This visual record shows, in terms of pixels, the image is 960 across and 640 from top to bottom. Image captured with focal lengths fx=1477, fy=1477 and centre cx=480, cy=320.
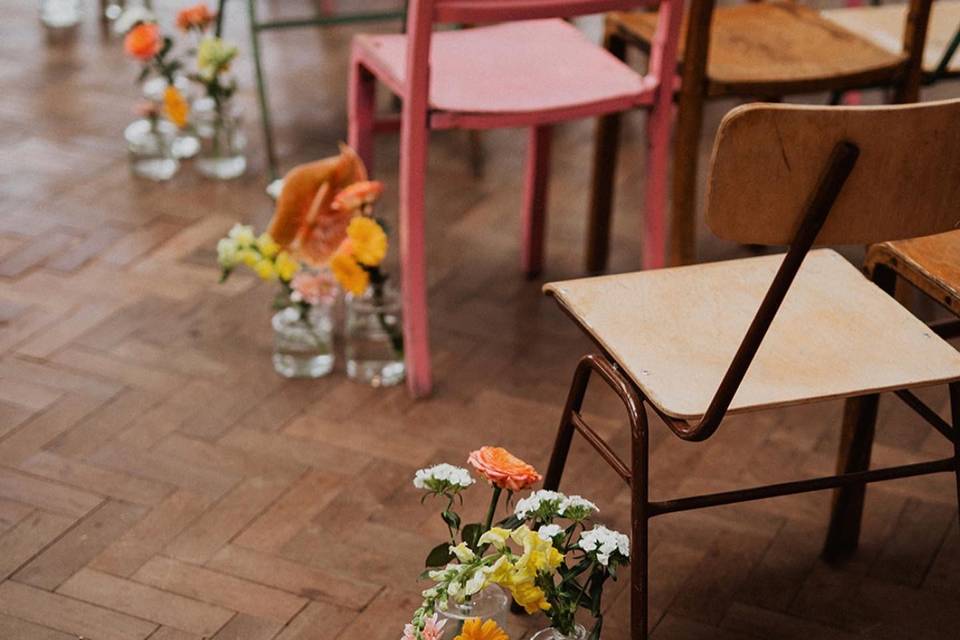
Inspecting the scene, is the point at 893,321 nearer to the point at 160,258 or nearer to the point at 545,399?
the point at 545,399

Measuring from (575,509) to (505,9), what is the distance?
0.99 meters

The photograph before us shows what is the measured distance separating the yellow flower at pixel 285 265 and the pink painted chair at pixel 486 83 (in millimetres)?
214

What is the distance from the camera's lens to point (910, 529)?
2.53m

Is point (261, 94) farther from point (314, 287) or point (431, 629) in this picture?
point (431, 629)

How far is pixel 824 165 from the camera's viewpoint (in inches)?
66.2

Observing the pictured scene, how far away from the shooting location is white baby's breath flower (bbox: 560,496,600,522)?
1973mm

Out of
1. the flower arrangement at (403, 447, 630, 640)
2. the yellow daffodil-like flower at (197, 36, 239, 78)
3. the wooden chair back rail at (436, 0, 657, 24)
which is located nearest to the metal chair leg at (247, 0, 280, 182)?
the yellow daffodil-like flower at (197, 36, 239, 78)

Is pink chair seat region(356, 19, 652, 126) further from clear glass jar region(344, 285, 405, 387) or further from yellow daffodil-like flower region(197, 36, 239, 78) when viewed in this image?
yellow daffodil-like flower region(197, 36, 239, 78)

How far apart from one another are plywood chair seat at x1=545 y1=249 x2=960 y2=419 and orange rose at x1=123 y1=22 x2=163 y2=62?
1936 millimetres

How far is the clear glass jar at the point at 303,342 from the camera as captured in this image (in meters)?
2.95

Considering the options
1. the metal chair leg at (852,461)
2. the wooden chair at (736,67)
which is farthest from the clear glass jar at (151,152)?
the metal chair leg at (852,461)

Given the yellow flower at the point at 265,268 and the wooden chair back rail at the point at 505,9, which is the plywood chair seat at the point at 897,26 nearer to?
the wooden chair back rail at the point at 505,9

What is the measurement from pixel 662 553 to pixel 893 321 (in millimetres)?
613

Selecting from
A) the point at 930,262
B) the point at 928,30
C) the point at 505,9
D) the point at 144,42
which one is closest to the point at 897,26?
the point at 928,30
